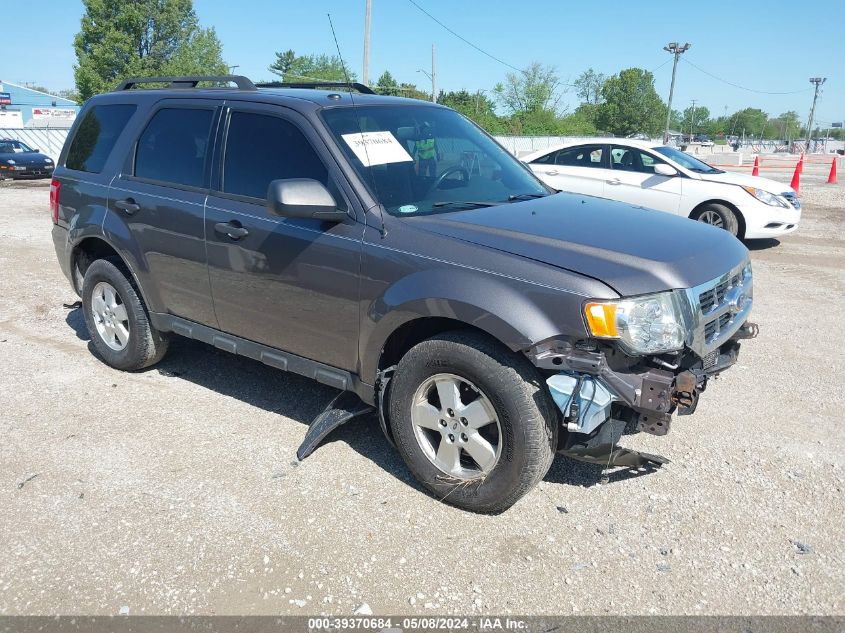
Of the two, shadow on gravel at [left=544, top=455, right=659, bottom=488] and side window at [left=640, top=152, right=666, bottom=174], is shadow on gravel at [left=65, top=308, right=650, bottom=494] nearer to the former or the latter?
shadow on gravel at [left=544, top=455, right=659, bottom=488]

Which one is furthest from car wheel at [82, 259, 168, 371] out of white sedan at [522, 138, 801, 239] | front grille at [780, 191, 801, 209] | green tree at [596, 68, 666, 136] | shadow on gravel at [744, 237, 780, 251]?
green tree at [596, 68, 666, 136]

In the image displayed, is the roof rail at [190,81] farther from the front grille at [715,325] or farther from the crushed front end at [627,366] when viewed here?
the front grille at [715,325]

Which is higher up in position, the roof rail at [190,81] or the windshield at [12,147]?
the roof rail at [190,81]

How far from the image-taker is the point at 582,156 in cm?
1102

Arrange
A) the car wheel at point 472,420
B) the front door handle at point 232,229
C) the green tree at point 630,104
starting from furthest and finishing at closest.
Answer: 1. the green tree at point 630,104
2. the front door handle at point 232,229
3. the car wheel at point 472,420

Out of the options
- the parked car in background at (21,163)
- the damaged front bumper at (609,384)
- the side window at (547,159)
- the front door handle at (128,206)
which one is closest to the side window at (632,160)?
the side window at (547,159)

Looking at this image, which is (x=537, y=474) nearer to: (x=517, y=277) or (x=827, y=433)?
(x=517, y=277)

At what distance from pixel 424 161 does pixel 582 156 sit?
25.1 feet

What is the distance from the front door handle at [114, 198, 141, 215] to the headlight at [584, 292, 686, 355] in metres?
3.18

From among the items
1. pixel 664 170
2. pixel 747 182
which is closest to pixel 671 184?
pixel 664 170

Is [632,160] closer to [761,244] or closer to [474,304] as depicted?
[761,244]

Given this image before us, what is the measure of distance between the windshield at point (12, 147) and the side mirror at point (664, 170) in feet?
67.4

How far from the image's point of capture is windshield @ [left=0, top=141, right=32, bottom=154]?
2258 centimetres

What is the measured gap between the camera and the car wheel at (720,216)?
1003cm
